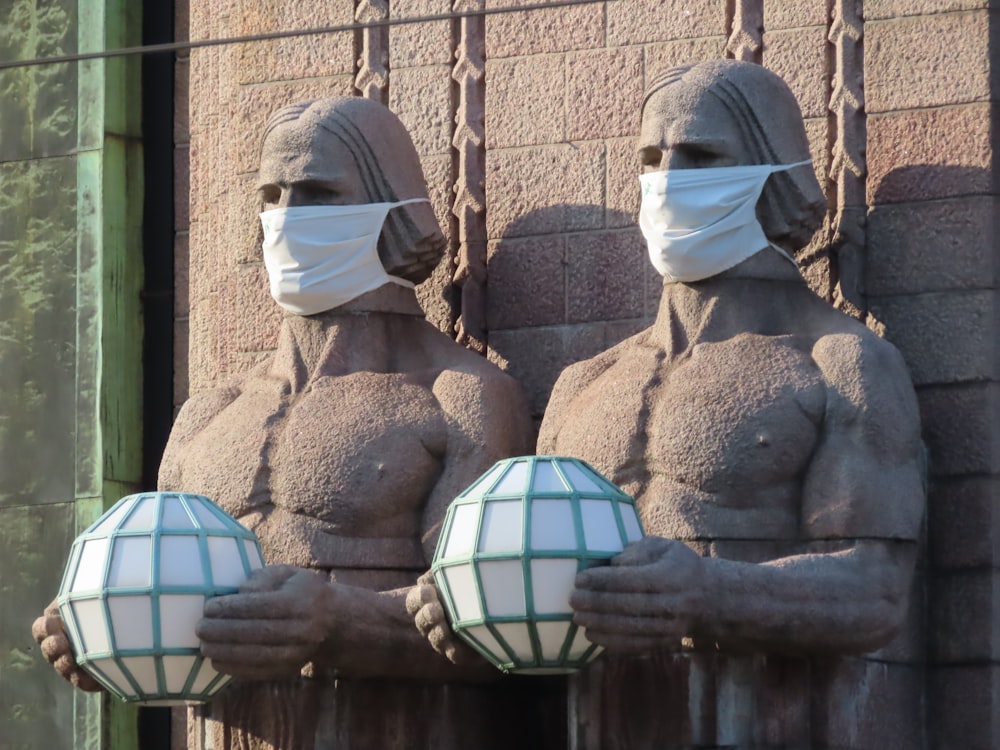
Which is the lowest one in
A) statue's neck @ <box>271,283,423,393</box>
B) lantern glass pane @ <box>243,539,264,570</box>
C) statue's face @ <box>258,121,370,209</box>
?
lantern glass pane @ <box>243,539,264,570</box>

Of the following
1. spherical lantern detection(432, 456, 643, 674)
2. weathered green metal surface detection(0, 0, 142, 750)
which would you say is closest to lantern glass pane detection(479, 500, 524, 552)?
spherical lantern detection(432, 456, 643, 674)

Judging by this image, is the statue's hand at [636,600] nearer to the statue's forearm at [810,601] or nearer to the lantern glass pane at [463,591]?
the statue's forearm at [810,601]

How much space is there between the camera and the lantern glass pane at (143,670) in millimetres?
13430

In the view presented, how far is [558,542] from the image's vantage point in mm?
12969

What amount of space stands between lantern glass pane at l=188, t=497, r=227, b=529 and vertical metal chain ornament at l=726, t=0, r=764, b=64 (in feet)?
10.5

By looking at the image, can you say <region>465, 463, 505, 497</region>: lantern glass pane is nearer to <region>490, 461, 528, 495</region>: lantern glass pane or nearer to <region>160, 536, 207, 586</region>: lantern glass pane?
<region>490, 461, 528, 495</region>: lantern glass pane

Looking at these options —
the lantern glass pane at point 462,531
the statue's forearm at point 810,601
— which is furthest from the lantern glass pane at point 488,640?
the statue's forearm at point 810,601

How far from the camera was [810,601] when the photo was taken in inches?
529

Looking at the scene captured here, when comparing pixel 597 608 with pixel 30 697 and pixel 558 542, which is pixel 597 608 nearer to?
pixel 558 542

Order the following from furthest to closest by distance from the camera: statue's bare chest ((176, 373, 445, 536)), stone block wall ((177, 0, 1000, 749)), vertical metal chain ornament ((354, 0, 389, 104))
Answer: vertical metal chain ornament ((354, 0, 389, 104)) → stone block wall ((177, 0, 1000, 749)) → statue's bare chest ((176, 373, 445, 536))

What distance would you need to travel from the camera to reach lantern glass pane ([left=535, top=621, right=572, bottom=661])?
13.0 m

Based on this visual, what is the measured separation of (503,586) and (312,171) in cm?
251

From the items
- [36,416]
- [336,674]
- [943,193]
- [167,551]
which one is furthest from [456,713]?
[36,416]

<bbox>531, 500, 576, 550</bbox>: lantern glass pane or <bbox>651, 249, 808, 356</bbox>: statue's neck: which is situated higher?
<bbox>651, 249, 808, 356</bbox>: statue's neck
